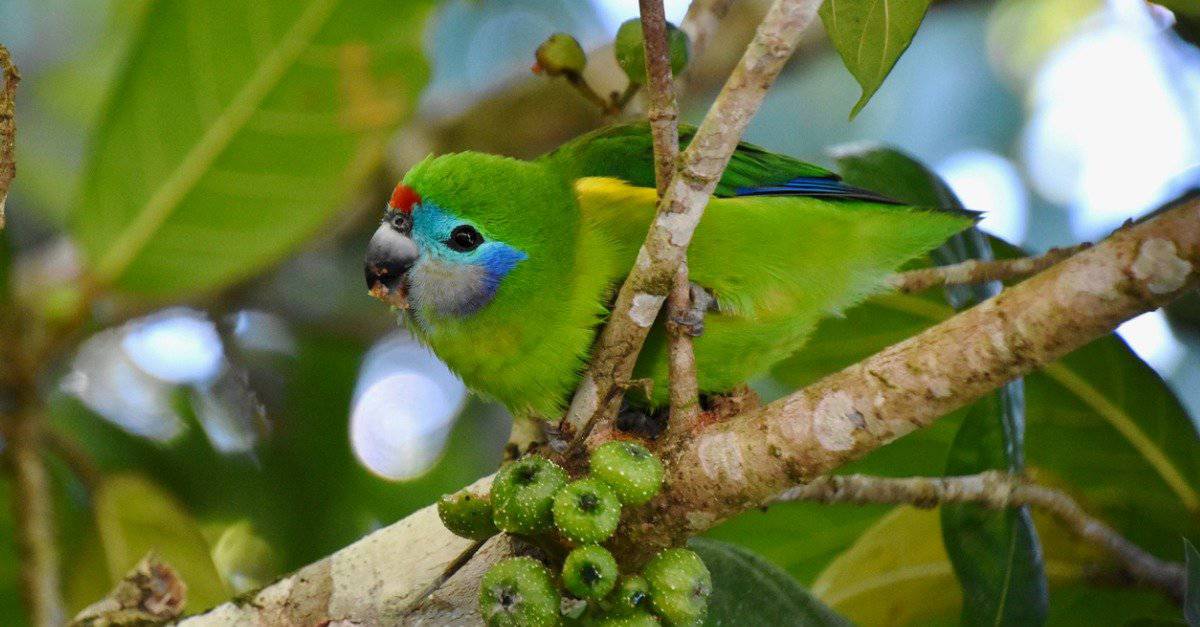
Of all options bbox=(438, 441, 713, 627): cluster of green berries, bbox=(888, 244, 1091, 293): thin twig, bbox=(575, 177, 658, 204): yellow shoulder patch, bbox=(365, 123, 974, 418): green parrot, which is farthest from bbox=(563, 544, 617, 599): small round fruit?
bbox=(888, 244, 1091, 293): thin twig

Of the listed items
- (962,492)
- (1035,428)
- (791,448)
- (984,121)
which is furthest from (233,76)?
(984,121)

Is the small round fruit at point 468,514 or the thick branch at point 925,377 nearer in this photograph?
the thick branch at point 925,377

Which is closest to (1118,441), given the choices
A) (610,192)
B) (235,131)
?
(610,192)

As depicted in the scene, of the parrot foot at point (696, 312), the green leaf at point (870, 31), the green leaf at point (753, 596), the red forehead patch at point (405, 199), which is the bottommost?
the green leaf at point (753, 596)

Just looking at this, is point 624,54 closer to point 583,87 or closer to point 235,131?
point 583,87

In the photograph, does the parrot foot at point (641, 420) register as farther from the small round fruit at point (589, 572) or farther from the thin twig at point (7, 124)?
the thin twig at point (7, 124)

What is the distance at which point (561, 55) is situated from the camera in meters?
2.20

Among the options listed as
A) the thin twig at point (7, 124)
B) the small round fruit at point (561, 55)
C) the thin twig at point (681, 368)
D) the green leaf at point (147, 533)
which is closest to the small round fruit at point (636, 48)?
the small round fruit at point (561, 55)

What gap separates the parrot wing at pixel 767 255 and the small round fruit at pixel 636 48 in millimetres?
271

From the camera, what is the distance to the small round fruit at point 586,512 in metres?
1.50

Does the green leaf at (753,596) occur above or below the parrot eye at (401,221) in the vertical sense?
below

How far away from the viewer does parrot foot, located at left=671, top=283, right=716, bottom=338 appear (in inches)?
70.1

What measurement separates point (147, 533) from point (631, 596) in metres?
1.65

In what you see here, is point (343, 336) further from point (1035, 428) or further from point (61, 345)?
point (1035, 428)
